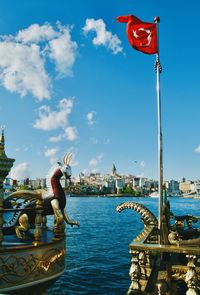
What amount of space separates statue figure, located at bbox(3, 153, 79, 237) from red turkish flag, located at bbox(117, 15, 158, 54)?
417 centimetres

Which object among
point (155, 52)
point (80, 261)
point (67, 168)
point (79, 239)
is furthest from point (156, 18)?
point (79, 239)

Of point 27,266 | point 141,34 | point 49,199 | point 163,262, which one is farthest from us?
point 163,262

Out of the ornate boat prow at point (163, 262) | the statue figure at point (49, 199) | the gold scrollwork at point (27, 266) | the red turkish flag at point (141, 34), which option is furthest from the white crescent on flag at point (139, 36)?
the gold scrollwork at point (27, 266)

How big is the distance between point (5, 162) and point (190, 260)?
4.87m

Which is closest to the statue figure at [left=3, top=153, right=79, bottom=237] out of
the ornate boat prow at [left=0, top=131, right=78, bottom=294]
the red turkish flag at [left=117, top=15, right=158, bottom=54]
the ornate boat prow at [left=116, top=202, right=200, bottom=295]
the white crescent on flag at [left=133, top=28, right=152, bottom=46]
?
the ornate boat prow at [left=0, top=131, right=78, bottom=294]

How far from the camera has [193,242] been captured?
349 inches

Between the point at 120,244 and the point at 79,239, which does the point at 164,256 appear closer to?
the point at 120,244

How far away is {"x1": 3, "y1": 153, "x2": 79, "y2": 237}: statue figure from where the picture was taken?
9.48m

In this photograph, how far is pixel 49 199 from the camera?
9789 mm

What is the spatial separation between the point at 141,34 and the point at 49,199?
5.95 m

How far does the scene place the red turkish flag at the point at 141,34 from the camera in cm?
1038

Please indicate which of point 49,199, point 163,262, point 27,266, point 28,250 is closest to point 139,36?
point 49,199

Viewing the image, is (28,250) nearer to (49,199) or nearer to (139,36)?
(49,199)

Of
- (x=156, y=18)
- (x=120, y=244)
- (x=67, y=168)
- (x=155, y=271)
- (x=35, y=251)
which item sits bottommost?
(x=120, y=244)
